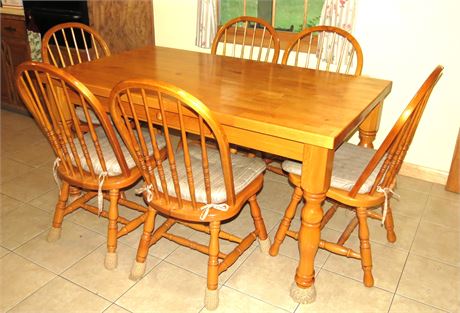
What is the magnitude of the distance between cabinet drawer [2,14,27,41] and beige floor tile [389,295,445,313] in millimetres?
3319

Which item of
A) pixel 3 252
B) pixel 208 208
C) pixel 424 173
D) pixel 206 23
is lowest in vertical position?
pixel 3 252

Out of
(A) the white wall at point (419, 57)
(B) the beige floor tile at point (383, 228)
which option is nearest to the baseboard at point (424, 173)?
(A) the white wall at point (419, 57)

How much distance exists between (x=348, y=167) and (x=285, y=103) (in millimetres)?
397

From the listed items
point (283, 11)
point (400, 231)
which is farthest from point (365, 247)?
point (283, 11)

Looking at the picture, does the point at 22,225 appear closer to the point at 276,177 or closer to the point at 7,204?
the point at 7,204

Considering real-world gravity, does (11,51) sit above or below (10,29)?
below

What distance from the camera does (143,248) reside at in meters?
1.90

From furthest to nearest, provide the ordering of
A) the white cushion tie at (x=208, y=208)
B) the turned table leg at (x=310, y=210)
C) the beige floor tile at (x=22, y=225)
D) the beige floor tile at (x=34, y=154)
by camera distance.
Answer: the beige floor tile at (x=34, y=154) → the beige floor tile at (x=22, y=225) → the white cushion tie at (x=208, y=208) → the turned table leg at (x=310, y=210)

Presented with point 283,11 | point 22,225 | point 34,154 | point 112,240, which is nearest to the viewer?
point 112,240

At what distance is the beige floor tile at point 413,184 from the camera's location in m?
2.74

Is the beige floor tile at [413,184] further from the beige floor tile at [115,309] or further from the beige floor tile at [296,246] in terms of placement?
the beige floor tile at [115,309]

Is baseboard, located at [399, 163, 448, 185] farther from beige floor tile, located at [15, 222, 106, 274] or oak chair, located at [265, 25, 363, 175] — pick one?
beige floor tile, located at [15, 222, 106, 274]

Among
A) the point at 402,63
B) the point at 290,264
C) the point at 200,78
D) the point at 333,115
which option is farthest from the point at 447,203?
the point at 200,78

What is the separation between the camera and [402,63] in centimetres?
269
